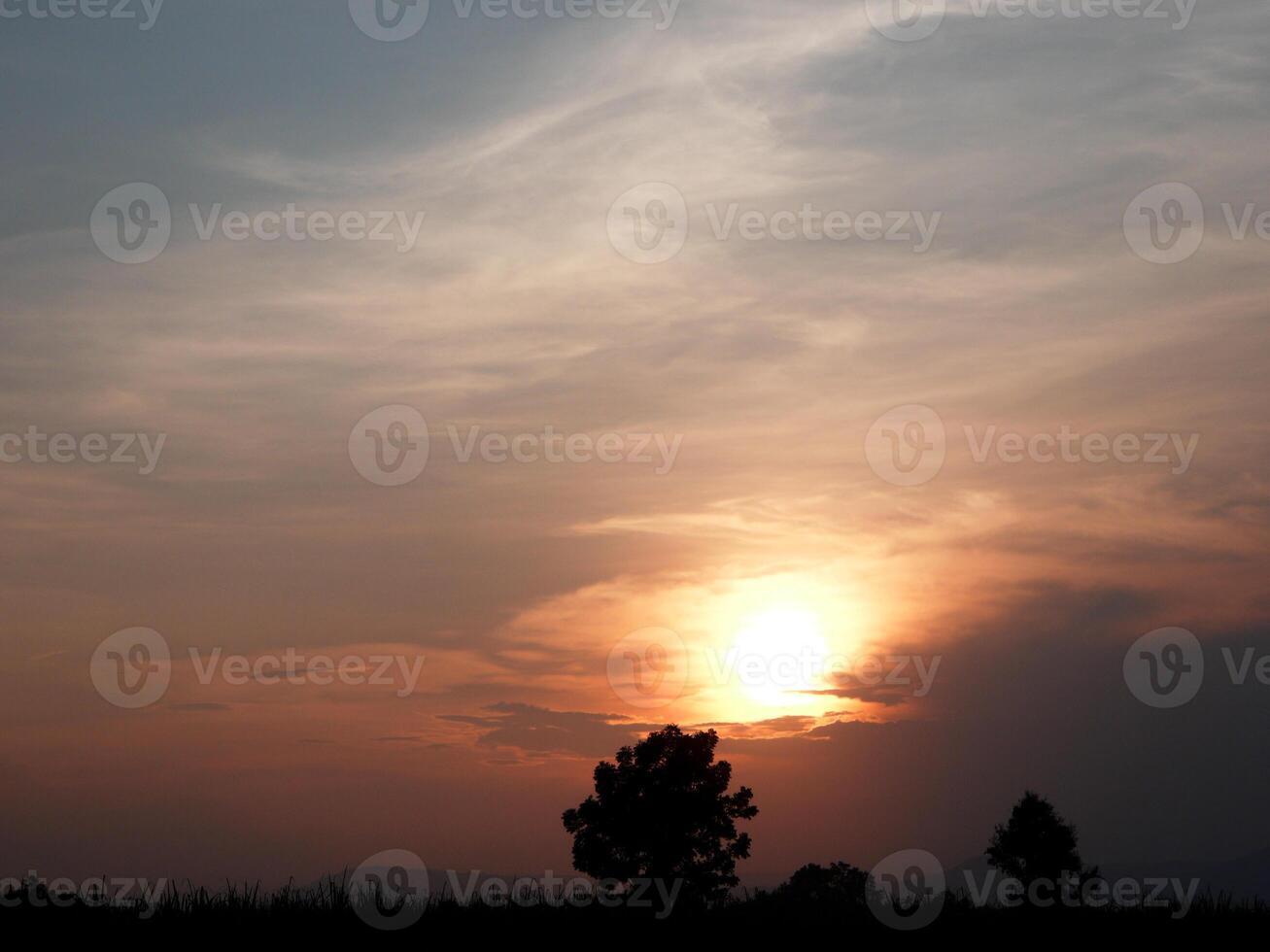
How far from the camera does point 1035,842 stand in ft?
381

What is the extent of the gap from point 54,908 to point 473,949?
17.6 ft

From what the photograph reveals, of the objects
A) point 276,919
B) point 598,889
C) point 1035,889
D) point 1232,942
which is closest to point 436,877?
point 598,889

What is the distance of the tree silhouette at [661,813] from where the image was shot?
97.4m

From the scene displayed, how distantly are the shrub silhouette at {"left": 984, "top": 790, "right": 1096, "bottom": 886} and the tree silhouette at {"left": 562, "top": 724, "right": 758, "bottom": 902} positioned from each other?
Result: 3310 centimetres

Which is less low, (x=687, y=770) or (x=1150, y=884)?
(x=687, y=770)

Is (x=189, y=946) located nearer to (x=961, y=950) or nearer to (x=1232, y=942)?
(x=961, y=950)

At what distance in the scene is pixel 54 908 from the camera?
15836 millimetres

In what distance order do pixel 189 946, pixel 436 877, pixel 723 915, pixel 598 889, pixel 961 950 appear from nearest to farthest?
1. pixel 189 946
2. pixel 961 950
3. pixel 723 915
4. pixel 598 889
5. pixel 436 877
